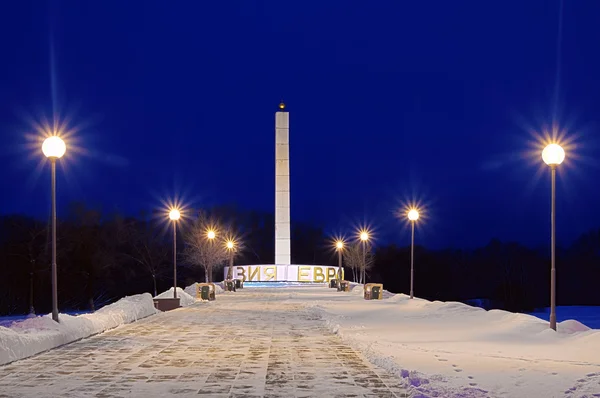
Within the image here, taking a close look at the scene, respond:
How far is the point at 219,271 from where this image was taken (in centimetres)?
7725

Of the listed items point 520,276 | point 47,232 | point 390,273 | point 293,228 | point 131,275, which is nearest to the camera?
point 47,232

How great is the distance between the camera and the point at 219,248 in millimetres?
68375

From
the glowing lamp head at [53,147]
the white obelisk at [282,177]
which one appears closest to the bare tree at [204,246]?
the white obelisk at [282,177]

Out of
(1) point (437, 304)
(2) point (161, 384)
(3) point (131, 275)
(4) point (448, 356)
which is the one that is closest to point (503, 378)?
(4) point (448, 356)

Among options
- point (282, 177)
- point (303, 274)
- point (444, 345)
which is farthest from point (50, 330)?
point (303, 274)

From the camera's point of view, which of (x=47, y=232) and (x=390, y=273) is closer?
(x=47, y=232)

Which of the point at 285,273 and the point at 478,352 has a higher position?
the point at 478,352

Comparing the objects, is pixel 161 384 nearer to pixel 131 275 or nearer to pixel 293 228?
pixel 131 275

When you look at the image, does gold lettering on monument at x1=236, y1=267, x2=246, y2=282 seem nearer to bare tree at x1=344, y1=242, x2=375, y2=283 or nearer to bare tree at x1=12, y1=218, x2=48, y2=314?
bare tree at x1=12, y1=218, x2=48, y2=314

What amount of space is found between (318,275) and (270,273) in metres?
4.06

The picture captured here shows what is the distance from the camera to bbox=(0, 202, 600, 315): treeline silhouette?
176 feet

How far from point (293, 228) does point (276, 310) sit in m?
65.7

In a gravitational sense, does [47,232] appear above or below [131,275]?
above

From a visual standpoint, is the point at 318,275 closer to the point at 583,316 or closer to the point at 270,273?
the point at 270,273
